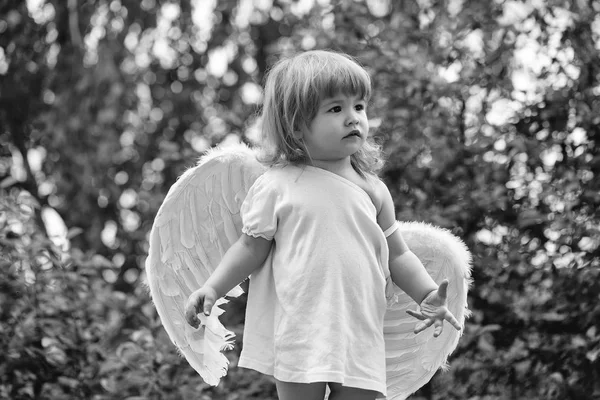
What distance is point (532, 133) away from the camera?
14.6 feet

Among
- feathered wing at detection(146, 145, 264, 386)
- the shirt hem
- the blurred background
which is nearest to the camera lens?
the shirt hem

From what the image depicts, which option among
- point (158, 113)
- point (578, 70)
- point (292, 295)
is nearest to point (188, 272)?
point (292, 295)

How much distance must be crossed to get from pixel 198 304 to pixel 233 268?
0.14 meters

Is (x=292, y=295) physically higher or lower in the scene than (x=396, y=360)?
higher

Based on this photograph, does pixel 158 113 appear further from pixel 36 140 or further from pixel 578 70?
pixel 578 70

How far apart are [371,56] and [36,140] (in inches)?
158

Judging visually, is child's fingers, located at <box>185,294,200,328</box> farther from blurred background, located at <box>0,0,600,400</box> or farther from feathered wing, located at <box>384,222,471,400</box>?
blurred background, located at <box>0,0,600,400</box>

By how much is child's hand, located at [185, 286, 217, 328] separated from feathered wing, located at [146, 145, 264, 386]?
19 centimetres

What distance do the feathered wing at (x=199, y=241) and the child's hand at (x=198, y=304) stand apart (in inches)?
7.4

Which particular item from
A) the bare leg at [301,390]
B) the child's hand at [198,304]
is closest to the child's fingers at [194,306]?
the child's hand at [198,304]

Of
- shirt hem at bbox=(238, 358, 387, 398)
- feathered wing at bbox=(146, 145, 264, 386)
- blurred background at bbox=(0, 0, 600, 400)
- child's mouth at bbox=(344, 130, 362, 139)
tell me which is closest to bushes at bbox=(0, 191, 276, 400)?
blurred background at bbox=(0, 0, 600, 400)

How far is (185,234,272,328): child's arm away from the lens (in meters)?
2.63

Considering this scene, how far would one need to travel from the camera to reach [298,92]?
8.64 ft

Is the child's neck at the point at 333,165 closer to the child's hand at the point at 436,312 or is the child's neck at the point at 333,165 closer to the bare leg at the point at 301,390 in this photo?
the child's hand at the point at 436,312
